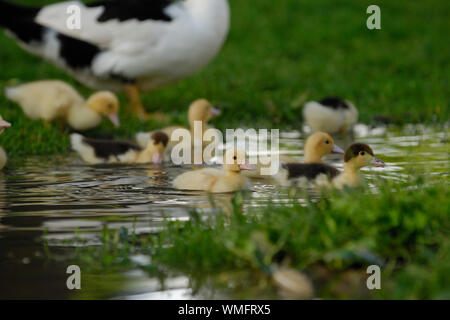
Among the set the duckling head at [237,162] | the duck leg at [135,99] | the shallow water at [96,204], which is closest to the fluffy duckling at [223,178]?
the duckling head at [237,162]

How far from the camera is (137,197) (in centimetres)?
602

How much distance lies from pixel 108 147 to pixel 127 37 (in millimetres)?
2434

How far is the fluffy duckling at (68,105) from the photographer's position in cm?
930

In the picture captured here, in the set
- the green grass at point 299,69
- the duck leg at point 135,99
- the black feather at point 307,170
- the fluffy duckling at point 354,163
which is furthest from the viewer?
the duck leg at point 135,99

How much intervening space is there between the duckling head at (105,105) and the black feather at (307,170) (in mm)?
3198

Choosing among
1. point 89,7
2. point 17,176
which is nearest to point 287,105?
point 89,7

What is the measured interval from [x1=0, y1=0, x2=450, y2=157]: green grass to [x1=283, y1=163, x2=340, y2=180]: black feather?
2810 millimetres

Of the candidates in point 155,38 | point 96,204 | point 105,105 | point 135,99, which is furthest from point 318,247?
point 135,99

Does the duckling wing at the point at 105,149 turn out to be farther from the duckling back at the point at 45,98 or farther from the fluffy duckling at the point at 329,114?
the fluffy duckling at the point at 329,114

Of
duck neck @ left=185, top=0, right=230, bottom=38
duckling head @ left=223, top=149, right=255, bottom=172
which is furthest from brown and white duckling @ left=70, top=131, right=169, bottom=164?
duck neck @ left=185, top=0, right=230, bottom=38

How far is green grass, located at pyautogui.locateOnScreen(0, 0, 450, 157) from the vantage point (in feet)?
33.5

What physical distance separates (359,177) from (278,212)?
1.79 m

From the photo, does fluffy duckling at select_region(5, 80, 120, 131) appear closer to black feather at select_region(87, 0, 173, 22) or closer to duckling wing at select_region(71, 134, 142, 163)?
black feather at select_region(87, 0, 173, 22)

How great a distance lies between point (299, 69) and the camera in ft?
44.1
